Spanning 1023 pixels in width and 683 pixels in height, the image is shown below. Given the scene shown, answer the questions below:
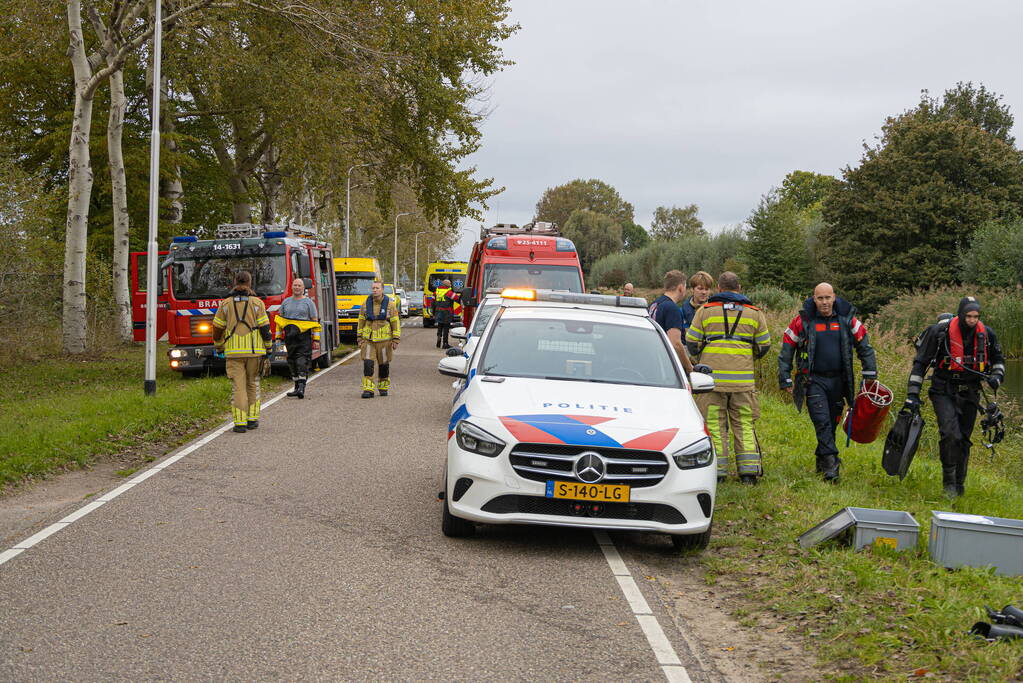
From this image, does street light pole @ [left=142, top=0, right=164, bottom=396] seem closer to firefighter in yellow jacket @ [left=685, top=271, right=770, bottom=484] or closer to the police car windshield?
the police car windshield

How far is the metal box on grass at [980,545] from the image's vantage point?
22.9 feet

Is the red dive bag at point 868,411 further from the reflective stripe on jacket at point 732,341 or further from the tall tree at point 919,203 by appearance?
the tall tree at point 919,203

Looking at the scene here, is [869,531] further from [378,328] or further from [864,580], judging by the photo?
[378,328]

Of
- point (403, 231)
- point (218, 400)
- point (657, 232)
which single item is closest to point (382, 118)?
point (218, 400)

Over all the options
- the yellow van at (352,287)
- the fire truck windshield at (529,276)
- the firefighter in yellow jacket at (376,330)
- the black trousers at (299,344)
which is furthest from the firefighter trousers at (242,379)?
the yellow van at (352,287)

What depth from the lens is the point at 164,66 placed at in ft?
92.1

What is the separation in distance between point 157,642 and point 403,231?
86209 millimetres

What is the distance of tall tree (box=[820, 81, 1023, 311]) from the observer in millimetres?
48906

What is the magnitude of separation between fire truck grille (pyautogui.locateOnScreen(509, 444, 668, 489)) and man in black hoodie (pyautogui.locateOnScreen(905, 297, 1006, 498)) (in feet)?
11.4

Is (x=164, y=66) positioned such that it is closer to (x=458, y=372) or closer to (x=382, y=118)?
(x=382, y=118)

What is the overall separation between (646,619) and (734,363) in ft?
14.2

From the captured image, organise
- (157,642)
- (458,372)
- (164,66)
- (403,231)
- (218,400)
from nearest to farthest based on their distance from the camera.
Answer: (157,642) → (458,372) → (218,400) → (164,66) → (403,231)

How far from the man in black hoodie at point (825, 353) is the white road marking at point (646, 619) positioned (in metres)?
2.90

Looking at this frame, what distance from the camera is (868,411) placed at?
32.2 ft
